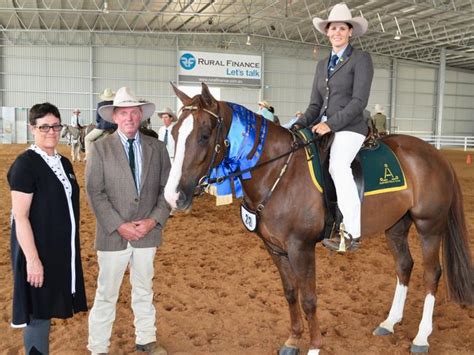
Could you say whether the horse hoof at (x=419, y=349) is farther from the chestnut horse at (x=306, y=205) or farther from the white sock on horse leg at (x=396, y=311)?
the white sock on horse leg at (x=396, y=311)

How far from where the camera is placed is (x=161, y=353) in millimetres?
3453

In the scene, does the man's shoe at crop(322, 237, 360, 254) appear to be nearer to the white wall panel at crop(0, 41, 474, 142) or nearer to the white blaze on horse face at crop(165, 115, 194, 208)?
the white blaze on horse face at crop(165, 115, 194, 208)

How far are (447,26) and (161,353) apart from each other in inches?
1090

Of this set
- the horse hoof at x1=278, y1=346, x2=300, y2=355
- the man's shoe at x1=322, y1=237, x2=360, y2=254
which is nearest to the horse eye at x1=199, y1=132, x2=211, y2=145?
the man's shoe at x1=322, y1=237, x2=360, y2=254

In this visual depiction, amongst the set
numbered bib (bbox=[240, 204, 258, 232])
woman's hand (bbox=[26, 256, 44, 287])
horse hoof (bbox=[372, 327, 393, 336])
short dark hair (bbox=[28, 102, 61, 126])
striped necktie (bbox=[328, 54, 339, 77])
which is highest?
striped necktie (bbox=[328, 54, 339, 77])

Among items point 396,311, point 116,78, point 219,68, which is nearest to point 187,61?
point 219,68

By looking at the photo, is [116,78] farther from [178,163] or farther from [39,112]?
[178,163]

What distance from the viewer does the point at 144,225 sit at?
126 inches

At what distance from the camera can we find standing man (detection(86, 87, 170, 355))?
10.3 feet

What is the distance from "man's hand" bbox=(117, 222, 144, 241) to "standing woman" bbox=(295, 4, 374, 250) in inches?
56.9

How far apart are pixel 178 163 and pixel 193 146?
0.47ft

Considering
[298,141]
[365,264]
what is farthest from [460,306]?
[298,141]

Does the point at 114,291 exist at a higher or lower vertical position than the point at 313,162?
lower

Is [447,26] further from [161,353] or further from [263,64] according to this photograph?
[161,353]
